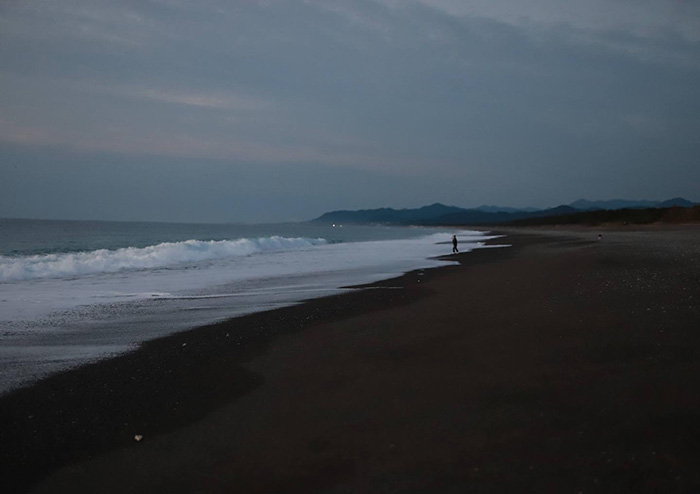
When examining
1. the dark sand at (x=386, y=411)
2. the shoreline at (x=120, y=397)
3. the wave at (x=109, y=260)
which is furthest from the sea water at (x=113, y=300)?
the dark sand at (x=386, y=411)

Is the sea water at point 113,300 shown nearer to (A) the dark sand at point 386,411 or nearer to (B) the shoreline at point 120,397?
(B) the shoreline at point 120,397

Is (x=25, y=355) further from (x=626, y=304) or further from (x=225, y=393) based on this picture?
(x=626, y=304)

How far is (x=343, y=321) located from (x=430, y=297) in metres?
3.34

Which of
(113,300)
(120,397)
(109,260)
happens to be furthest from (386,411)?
(109,260)

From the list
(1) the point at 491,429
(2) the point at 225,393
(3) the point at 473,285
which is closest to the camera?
(1) the point at 491,429

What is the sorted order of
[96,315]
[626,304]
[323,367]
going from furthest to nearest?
[96,315]
[626,304]
[323,367]

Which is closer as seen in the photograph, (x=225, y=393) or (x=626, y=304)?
(x=225, y=393)

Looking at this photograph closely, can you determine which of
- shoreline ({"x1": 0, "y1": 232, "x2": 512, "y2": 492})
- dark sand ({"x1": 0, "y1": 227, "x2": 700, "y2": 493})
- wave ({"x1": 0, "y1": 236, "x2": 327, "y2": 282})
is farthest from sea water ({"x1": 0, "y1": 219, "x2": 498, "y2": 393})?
dark sand ({"x1": 0, "y1": 227, "x2": 700, "y2": 493})

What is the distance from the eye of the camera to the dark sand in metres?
3.76

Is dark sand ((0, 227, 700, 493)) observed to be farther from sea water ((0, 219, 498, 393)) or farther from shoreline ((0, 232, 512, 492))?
sea water ((0, 219, 498, 393))

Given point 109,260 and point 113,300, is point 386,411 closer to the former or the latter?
point 113,300

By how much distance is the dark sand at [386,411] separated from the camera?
3760mm

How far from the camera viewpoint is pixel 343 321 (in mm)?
9570

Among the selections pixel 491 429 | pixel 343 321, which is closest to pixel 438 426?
pixel 491 429
